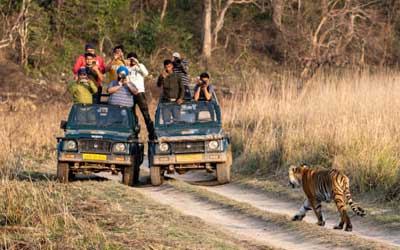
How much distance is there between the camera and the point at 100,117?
17203 mm

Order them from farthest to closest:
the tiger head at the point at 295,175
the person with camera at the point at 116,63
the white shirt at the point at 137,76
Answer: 1. the person with camera at the point at 116,63
2. the white shirt at the point at 137,76
3. the tiger head at the point at 295,175

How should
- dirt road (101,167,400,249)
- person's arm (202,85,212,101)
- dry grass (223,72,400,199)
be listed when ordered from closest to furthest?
dirt road (101,167,400,249), dry grass (223,72,400,199), person's arm (202,85,212,101)

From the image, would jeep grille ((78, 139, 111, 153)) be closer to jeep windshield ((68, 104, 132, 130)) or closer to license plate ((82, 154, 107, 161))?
license plate ((82, 154, 107, 161))

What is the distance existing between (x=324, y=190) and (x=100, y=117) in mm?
6328

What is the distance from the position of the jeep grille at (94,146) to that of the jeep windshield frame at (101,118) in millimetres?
562

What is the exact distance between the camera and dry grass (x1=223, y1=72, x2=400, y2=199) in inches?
616

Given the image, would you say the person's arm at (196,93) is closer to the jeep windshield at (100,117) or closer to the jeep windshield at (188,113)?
the jeep windshield at (188,113)

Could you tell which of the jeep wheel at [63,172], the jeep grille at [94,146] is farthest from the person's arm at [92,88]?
the jeep wheel at [63,172]

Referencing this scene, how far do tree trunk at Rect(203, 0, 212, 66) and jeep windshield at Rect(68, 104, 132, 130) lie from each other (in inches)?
1048

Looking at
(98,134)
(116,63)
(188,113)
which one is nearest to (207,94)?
(188,113)

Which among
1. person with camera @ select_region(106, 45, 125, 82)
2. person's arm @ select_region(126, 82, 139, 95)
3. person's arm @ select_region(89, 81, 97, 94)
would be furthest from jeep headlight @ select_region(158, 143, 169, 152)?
person with camera @ select_region(106, 45, 125, 82)

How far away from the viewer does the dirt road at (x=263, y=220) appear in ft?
36.6

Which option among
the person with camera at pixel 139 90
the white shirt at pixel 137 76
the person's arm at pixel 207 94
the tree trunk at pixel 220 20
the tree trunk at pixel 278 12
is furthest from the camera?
the tree trunk at pixel 278 12

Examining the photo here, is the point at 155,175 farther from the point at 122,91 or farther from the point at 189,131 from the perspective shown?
the point at 122,91
